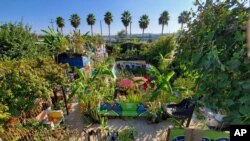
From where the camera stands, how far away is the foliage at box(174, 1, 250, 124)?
1.66 metres

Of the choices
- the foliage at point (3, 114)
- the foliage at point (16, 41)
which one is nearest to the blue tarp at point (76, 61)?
the foliage at point (16, 41)

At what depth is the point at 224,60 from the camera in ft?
5.93

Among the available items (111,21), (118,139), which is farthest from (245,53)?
(111,21)

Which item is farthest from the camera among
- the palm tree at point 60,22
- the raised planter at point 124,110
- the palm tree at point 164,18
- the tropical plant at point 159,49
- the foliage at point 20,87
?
the palm tree at point 164,18

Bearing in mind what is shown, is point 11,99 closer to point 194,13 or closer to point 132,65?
point 194,13

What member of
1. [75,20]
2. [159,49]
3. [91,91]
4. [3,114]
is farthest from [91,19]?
[3,114]

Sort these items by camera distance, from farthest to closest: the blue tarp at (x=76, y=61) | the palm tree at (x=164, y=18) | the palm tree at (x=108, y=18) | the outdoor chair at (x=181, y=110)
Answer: the palm tree at (x=164, y=18) < the palm tree at (x=108, y=18) < the blue tarp at (x=76, y=61) < the outdoor chair at (x=181, y=110)

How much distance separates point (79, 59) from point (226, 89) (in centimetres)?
1511

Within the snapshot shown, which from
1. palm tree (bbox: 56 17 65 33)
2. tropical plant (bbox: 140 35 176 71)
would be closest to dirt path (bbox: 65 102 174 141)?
tropical plant (bbox: 140 35 176 71)

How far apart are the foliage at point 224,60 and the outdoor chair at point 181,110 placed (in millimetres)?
7436

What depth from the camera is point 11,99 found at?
778cm

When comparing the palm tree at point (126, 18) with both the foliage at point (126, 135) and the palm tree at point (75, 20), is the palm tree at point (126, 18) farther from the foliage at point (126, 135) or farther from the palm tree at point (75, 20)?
the foliage at point (126, 135)

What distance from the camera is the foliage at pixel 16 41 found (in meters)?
15.2

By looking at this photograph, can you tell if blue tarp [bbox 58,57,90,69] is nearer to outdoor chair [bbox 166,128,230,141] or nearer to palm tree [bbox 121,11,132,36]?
outdoor chair [bbox 166,128,230,141]
